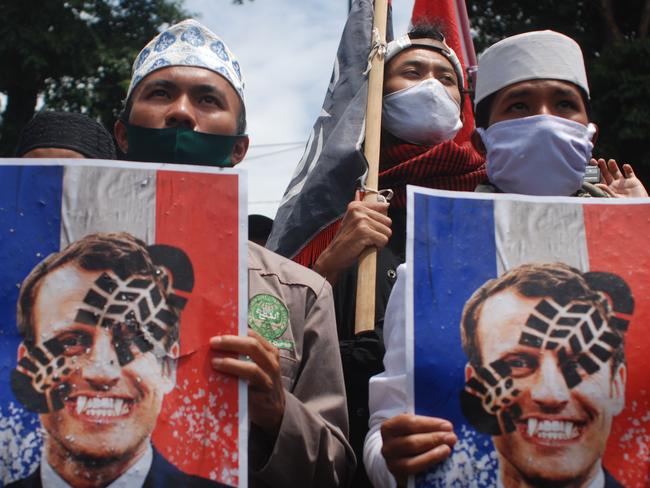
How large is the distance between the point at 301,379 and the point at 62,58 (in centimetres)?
1196

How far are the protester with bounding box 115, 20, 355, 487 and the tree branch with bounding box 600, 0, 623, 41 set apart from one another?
9.55 m

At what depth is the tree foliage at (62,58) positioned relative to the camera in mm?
12578

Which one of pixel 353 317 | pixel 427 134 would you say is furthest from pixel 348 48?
pixel 353 317

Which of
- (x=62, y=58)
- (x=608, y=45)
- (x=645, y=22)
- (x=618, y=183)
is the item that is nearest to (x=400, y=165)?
(x=618, y=183)

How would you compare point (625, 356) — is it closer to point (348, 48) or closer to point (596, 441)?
point (596, 441)

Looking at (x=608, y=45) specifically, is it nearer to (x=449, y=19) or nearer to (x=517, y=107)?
(x=449, y=19)

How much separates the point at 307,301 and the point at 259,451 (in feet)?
1.52

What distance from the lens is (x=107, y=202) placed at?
191cm

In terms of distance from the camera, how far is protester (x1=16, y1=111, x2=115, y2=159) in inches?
121

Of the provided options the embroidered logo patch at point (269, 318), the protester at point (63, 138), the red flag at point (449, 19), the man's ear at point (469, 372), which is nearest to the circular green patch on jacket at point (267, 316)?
the embroidered logo patch at point (269, 318)

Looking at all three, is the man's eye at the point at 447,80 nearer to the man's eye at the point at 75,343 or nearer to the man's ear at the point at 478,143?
the man's ear at the point at 478,143

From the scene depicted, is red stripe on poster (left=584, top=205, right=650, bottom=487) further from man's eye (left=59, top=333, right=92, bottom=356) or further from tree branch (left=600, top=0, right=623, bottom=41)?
tree branch (left=600, top=0, right=623, bottom=41)

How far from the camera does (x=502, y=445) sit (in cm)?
181

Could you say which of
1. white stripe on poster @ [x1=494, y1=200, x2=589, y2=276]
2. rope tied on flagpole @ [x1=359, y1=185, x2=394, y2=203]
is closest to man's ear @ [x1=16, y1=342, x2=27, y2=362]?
white stripe on poster @ [x1=494, y1=200, x2=589, y2=276]
